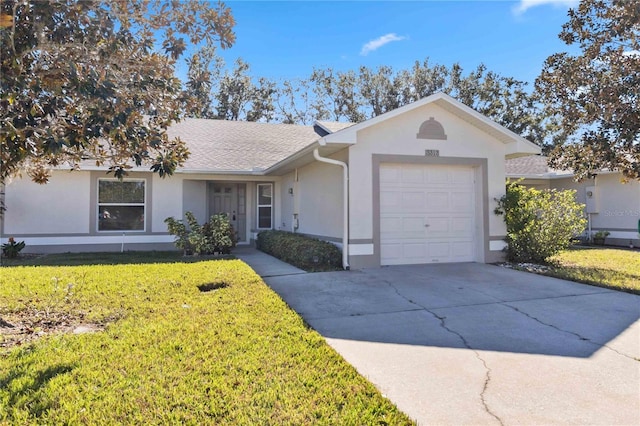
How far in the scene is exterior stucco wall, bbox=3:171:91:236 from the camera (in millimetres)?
11898

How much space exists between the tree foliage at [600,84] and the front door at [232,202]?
1013 cm

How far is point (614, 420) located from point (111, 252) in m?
12.9

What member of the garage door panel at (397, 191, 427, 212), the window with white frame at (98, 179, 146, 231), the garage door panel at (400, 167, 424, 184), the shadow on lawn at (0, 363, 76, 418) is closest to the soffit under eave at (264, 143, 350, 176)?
the garage door panel at (400, 167, 424, 184)

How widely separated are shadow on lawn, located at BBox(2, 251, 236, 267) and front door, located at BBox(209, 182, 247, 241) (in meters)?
2.80

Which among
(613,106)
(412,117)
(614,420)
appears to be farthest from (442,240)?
(614,420)

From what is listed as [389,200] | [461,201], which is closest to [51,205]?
[389,200]

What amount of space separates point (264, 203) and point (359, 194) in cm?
656

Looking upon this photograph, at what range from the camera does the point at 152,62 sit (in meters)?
4.72

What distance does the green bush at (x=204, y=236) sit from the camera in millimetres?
11461

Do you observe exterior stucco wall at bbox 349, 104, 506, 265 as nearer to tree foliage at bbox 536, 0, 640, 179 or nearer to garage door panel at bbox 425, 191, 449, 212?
garage door panel at bbox 425, 191, 449, 212

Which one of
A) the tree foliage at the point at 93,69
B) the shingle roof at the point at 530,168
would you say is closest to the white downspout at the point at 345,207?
the tree foliage at the point at 93,69

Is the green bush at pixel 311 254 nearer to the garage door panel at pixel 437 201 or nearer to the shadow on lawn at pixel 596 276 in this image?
the garage door panel at pixel 437 201

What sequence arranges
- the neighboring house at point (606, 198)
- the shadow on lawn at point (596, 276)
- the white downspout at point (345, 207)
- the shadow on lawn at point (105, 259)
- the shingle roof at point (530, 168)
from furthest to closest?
the shingle roof at point (530, 168), the neighboring house at point (606, 198), the shadow on lawn at point (105, 259), the white downspout at point (345, 207), the shadow on lawn at point (596, 276)

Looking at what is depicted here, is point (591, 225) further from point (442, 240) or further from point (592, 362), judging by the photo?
point (592, 362)
